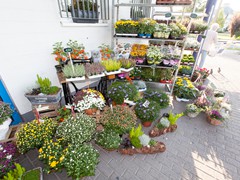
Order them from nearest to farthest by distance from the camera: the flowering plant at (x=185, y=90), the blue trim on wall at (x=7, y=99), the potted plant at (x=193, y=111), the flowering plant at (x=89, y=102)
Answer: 1. the blue trim on wall at (x=7, y=99)
2. the flowering plant at (x=89, y=102)
3. the potted plant at (x=193, y=111)
4. the flowering plant at (x=185, y=90)

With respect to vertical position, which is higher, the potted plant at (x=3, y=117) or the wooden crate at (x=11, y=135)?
the potted plant at (x=3, y=117)

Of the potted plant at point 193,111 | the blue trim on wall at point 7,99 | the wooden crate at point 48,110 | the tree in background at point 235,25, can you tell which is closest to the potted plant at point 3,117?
the blue trim on wall at point 7,99

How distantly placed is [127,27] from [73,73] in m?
1.77

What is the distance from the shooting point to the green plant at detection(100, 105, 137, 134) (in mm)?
2148

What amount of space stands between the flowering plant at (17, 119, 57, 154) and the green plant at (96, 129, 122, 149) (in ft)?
2.57

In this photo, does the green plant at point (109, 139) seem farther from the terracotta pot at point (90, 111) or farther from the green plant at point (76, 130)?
the terracotta pot at point (90, 111)

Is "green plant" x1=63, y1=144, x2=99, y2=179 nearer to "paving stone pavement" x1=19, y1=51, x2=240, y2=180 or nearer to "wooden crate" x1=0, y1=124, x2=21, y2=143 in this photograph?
"paving stone pavement" x1=19, y1=51, x2=240, y2=180

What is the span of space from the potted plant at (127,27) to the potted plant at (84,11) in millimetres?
638

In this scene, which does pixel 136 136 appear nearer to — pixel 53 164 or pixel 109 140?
pixel 109 140

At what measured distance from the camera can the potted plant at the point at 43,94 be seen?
2.26 m

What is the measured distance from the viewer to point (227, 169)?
6.68 feet

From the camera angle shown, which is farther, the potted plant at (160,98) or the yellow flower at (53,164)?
the potted plant at (160,98)

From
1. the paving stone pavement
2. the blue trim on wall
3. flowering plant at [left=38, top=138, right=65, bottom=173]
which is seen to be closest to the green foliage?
the paving stone pavement

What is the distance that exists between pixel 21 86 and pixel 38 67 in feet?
1.57
